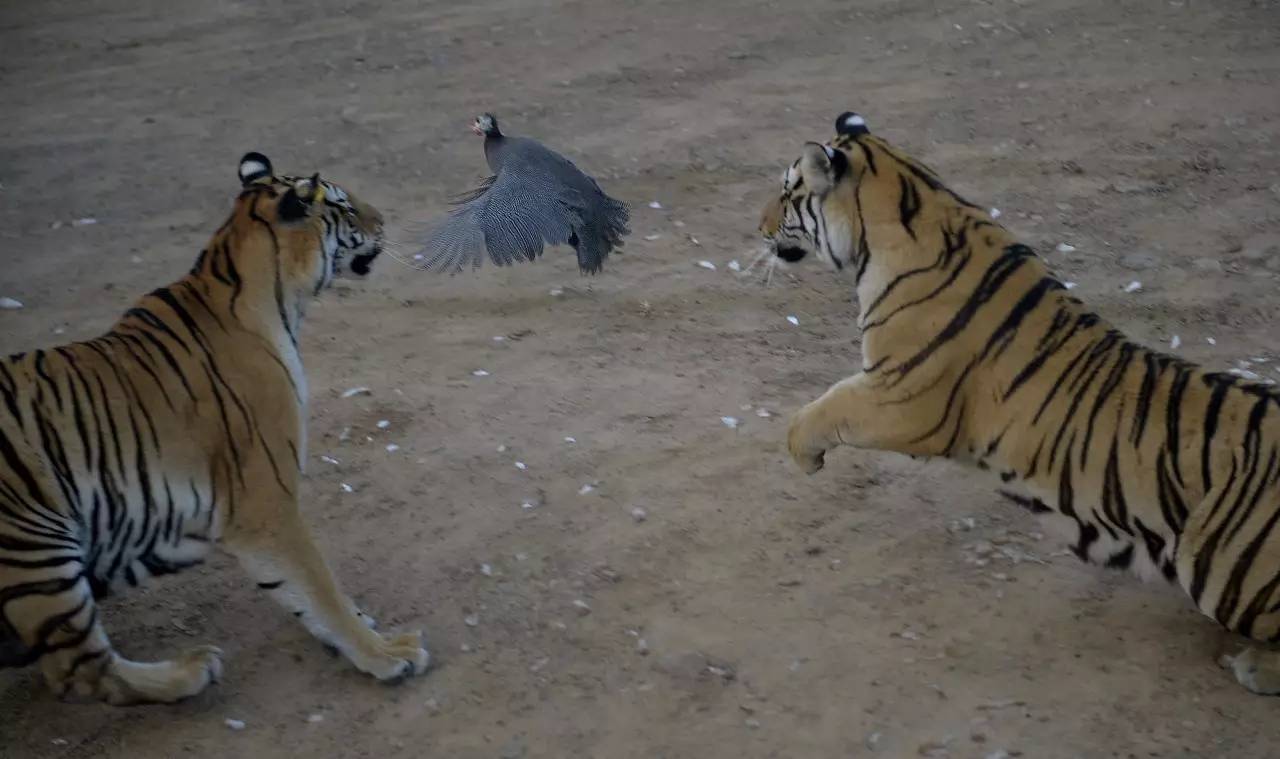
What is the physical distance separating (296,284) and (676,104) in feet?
13.8

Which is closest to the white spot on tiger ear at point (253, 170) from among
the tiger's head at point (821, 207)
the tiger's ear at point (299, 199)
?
the tiger's ear at point (299, 199)

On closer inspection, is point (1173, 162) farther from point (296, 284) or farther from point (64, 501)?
point (64, 501)

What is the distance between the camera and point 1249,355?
4.58m

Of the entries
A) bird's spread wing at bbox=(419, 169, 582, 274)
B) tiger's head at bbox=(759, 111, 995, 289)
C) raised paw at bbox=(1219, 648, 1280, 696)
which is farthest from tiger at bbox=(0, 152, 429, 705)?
raised paw at bbox=(1219, 648, 1280, 696)

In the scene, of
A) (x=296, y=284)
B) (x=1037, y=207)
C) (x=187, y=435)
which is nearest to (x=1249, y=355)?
(x=1037, y=207)

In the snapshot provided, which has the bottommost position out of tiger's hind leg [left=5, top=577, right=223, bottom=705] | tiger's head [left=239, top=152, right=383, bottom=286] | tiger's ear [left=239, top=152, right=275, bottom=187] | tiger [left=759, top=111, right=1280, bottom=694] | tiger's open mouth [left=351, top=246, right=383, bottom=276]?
tiger's hind leg [left=5, top=577, right=223, bottom=705]

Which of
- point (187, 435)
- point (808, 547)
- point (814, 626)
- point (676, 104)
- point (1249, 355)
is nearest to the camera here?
point (187, 435)

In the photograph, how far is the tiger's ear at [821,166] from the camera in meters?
3.61

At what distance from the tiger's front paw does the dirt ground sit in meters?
0.26

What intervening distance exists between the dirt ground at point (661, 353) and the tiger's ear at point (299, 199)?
1116 mm

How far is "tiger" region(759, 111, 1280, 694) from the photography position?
3.05 meters

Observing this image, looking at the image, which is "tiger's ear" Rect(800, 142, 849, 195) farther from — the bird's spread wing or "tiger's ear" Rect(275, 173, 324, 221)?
the bird's spread wing

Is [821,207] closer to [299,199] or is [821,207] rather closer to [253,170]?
[299,199]

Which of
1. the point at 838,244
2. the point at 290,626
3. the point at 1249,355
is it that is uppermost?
the point at 838,244
